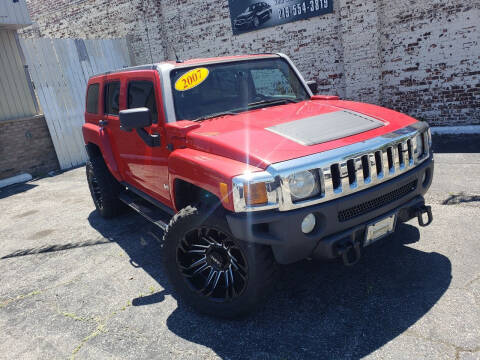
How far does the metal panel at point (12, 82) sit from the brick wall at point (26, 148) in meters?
0.31

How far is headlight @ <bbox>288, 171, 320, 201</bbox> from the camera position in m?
2.40

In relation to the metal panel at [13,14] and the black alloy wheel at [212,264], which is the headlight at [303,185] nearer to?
the black alloy wheel at [212,264]

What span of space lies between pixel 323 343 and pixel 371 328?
359 millimetres

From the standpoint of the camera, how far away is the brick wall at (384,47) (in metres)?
6.97

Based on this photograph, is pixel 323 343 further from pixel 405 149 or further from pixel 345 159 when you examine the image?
pixel 405 149

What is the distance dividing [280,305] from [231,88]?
2028 millimetres

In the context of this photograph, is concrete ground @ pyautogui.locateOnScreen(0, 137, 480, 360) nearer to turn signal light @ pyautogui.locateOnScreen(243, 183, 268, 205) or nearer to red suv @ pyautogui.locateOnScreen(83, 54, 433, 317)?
red suv @ pyautogui.locateOnScreen(83, 54, 433, 317)

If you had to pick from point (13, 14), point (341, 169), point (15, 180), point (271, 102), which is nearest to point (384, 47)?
point (271, 102)

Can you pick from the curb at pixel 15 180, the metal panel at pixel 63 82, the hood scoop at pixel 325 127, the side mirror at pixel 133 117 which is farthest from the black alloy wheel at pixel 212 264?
the metal panel at pixel 63 82

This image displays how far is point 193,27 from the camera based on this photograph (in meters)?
10.5

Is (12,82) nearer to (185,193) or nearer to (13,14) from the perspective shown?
(13,14)

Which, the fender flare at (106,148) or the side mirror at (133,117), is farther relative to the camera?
the fender flare at (106,148)

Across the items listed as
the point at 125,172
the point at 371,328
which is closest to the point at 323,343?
the point at 371,328

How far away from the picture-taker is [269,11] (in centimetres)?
904
